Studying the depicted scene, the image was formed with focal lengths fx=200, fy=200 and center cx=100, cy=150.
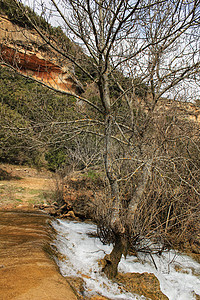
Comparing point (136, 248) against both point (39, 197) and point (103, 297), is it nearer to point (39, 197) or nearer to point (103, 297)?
point (103, 297)

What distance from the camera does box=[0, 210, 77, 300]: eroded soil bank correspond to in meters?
1.93

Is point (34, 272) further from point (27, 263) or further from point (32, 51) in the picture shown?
point (32, 51)

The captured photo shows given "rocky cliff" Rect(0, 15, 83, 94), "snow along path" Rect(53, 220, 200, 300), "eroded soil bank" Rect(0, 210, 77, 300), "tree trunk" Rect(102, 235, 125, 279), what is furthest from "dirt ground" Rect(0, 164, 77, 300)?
"rocky cliff" Rect(0, 15, 83, 94)

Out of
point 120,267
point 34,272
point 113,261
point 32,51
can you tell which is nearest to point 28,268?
point 34,272

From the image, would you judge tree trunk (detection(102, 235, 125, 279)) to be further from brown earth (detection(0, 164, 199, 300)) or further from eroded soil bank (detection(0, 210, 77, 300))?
eroded soil bank (detection(0, 210, 77, 300))

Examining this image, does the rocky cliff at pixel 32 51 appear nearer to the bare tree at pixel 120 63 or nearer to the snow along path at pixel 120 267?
→ the bare tree at pixel 120 63

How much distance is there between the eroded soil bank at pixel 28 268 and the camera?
75.9 inches

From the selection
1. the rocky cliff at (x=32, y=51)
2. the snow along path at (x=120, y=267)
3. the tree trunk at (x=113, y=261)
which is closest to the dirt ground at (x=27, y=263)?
the snow along path at (x=120, y=267)

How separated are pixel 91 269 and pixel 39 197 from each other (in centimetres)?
481

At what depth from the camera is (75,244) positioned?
157 inches

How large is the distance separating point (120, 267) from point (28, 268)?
66.0 inches

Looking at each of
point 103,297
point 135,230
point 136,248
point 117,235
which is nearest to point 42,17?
point 117,235

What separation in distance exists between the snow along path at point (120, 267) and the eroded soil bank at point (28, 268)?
0.33 metres

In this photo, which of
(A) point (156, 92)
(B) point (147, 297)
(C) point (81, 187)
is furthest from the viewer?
(C) point (81, 187)
